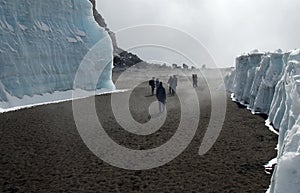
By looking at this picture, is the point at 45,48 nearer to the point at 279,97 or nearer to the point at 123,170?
the point at 279,97

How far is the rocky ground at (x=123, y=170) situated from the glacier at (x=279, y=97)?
1.20 meters

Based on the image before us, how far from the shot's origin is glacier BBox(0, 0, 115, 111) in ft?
84.4

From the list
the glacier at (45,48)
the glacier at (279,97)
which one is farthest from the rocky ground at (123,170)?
the glacier at (45,48)

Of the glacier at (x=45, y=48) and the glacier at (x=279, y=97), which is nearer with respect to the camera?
the glacier at (x=279, y=97)

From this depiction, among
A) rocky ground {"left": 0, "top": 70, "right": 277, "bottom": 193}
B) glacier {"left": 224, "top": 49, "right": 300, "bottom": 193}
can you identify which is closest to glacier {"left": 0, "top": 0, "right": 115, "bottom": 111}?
rocky ground {"left": 0, "top": 70, "right": 277, "bottom": 193}

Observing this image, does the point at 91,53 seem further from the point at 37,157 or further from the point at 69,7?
the point at 37,157

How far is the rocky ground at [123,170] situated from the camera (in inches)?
409

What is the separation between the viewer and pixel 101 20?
85.5 m

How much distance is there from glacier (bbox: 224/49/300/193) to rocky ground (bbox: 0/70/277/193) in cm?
120

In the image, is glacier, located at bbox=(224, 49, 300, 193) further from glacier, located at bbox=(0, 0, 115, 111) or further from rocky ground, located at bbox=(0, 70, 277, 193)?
glacier, located at bbox=(0, 0, 115, 111)

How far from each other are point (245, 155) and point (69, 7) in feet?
80.8

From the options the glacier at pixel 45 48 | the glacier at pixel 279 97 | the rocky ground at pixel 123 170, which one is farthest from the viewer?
the glacier at pixel 45 48

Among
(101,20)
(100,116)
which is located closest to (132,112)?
(100,116)

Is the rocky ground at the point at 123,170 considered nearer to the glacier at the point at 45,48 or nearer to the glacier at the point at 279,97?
the glacier at the point at 279,97
